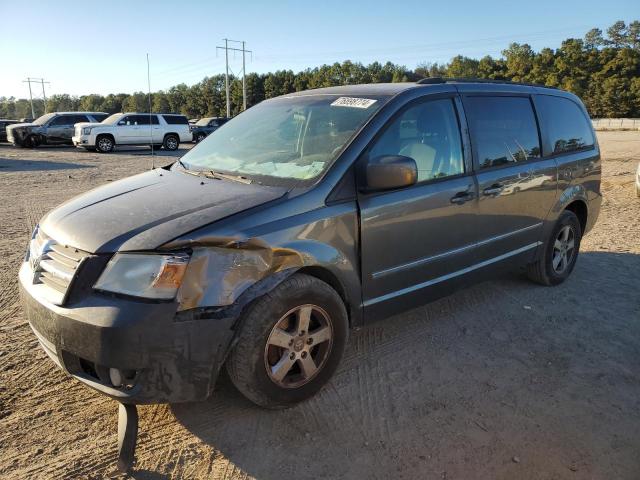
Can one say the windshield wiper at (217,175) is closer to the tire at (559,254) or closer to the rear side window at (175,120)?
the tire at (559,254)

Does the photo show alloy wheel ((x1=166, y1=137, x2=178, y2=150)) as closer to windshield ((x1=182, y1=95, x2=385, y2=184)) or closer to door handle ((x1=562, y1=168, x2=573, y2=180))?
windshield ((x1=182, y1=95, x2=385, y2=184))

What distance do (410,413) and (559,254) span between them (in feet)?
9.52

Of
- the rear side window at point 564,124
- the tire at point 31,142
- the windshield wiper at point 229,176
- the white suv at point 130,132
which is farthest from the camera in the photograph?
the tire at point 31,142

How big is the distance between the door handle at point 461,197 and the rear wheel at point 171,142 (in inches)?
888

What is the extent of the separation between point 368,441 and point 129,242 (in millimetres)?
1579

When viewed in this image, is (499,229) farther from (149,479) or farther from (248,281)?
(149,479)

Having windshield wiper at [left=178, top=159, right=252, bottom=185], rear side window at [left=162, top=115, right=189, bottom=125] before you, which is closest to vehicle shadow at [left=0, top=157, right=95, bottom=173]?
rear side window at [left=162, top=115, right=189, bottom=125]

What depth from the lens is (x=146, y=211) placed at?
8.89ft

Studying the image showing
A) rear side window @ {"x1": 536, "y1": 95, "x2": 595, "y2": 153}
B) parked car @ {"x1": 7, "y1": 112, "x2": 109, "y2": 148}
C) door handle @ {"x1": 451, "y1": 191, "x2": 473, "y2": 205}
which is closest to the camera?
door handle @ {"x1": 451, "y1": 191, "x2": 473, "y2": 205}

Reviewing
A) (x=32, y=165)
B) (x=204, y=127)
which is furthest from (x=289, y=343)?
(x=204, y=127)

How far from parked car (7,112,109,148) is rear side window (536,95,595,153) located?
23777 mm

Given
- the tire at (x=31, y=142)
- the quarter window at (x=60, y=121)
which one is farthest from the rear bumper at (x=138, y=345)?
the tire at (x=31, y=142)

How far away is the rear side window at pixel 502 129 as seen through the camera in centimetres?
381

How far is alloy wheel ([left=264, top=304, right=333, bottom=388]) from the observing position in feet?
8.95
